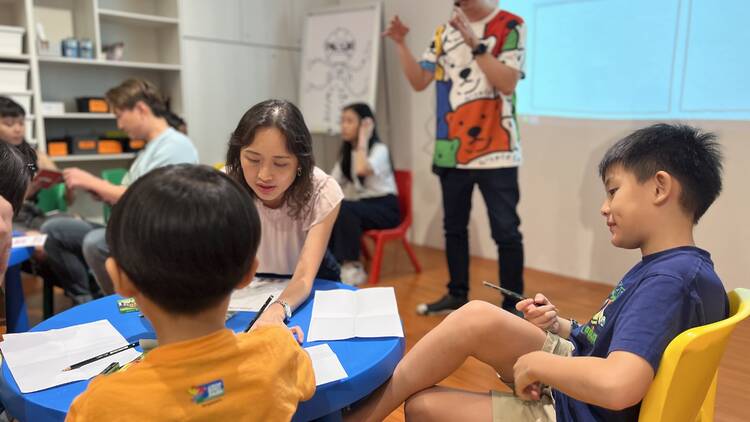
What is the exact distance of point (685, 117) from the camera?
2721 mm

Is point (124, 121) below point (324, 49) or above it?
below

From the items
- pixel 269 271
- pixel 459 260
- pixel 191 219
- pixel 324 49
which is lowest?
pixel 459 260

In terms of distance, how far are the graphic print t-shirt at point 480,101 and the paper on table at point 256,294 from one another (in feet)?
4.08

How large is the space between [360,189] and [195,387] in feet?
9.01

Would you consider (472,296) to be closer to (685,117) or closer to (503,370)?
(685,117)

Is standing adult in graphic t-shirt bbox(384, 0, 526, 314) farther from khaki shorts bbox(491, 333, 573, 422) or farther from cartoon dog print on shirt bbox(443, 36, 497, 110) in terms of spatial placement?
khaki shorts bbox(491, 333, 573, 422)

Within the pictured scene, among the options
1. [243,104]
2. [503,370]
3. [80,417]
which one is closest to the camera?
[80,417]

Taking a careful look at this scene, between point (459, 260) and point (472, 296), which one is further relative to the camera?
point (472, 296)

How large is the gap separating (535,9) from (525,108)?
1.91 ft

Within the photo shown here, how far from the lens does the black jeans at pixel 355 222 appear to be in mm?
3146

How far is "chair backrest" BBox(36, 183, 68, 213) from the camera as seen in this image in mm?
2957

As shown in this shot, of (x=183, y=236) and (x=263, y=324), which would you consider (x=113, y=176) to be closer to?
(x=263, y=324)

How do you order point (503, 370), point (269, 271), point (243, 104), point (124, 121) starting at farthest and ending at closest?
point (243, 104), point (124, 121), point (269, 271), point (503, 370)

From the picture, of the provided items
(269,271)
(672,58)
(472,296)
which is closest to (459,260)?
(472,296)
